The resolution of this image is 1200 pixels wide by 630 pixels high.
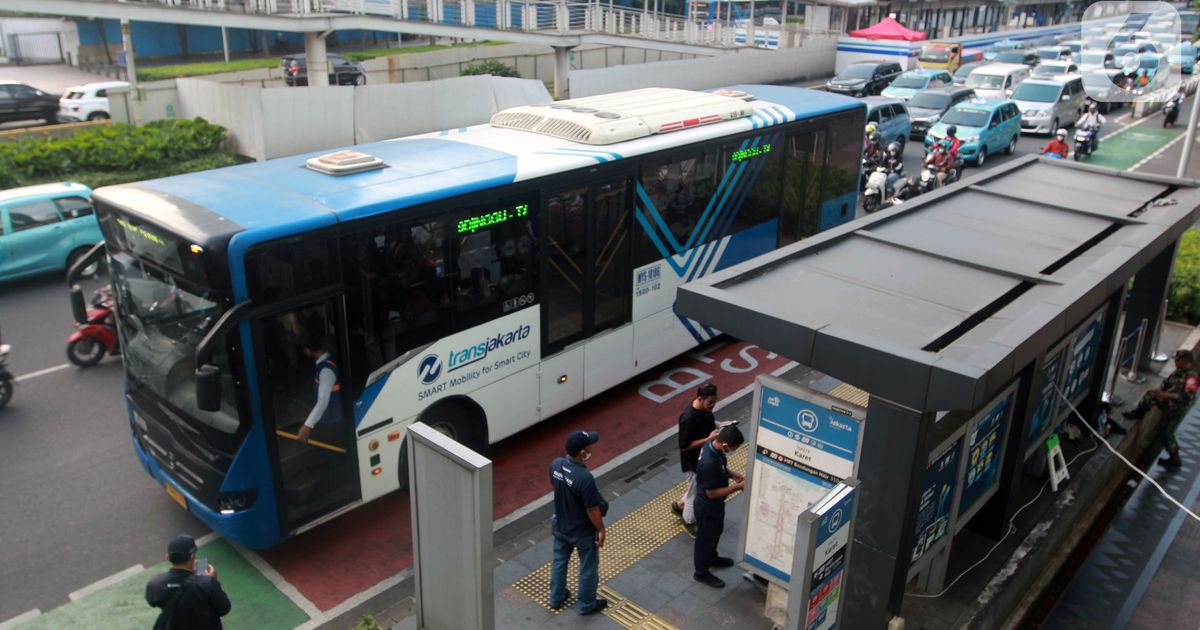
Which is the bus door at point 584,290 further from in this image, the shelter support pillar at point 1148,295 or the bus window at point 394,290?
the shelter support pillar at point 1148,295

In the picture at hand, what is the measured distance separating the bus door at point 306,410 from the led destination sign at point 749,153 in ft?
19.8

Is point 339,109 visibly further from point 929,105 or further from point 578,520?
point 929,105

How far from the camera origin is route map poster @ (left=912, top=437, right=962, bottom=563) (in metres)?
7.10

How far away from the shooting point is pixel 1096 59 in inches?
976

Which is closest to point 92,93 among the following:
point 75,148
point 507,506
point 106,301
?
point 75,148

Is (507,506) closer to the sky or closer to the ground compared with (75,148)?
closer to the ground

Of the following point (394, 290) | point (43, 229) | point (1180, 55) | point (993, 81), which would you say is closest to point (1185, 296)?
point (1180, 55)

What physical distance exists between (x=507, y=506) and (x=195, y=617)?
3.71 m

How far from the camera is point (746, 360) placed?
42.9 ft

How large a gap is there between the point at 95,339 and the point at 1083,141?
25626 mm

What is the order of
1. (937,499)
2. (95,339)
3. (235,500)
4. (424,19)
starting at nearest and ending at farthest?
(937,499) < (235,500) < (95,339) < (424,19)

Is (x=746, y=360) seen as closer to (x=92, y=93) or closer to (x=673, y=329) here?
(x=673, y=329)

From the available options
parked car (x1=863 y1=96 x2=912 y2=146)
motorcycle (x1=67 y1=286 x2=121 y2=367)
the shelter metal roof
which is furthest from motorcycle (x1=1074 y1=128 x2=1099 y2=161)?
motorcycle (x1=67 y1=286 x2=121 y2=367)

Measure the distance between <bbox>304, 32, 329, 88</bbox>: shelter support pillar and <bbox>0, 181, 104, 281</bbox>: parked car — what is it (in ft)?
39.6
